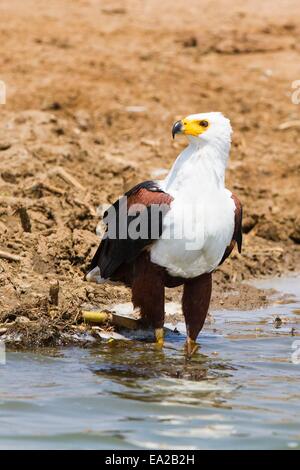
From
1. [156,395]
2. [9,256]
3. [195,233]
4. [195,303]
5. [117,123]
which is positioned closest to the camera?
[156,395]

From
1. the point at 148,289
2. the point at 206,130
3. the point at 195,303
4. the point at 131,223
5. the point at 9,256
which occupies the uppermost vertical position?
the point at 206,130

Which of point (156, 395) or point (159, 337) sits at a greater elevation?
point (159, 337)

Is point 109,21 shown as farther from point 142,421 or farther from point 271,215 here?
point 142,421

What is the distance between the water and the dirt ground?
0.52 meters

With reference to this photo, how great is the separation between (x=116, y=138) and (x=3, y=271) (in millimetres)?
4610

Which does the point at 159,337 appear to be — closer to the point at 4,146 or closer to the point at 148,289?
the point at 148,289

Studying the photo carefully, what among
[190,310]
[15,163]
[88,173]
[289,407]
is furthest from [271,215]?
[289,407]

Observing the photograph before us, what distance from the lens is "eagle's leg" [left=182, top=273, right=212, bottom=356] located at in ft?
23.0

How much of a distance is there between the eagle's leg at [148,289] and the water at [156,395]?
0.90 feet

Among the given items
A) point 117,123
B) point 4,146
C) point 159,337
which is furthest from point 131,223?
point 117,123

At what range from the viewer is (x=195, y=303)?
7.02 metres

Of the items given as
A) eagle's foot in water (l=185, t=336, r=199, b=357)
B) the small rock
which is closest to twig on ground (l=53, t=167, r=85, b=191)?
the small rock

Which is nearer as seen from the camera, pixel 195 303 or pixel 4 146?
pixel 195 303

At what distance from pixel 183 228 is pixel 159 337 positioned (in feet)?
3.18
